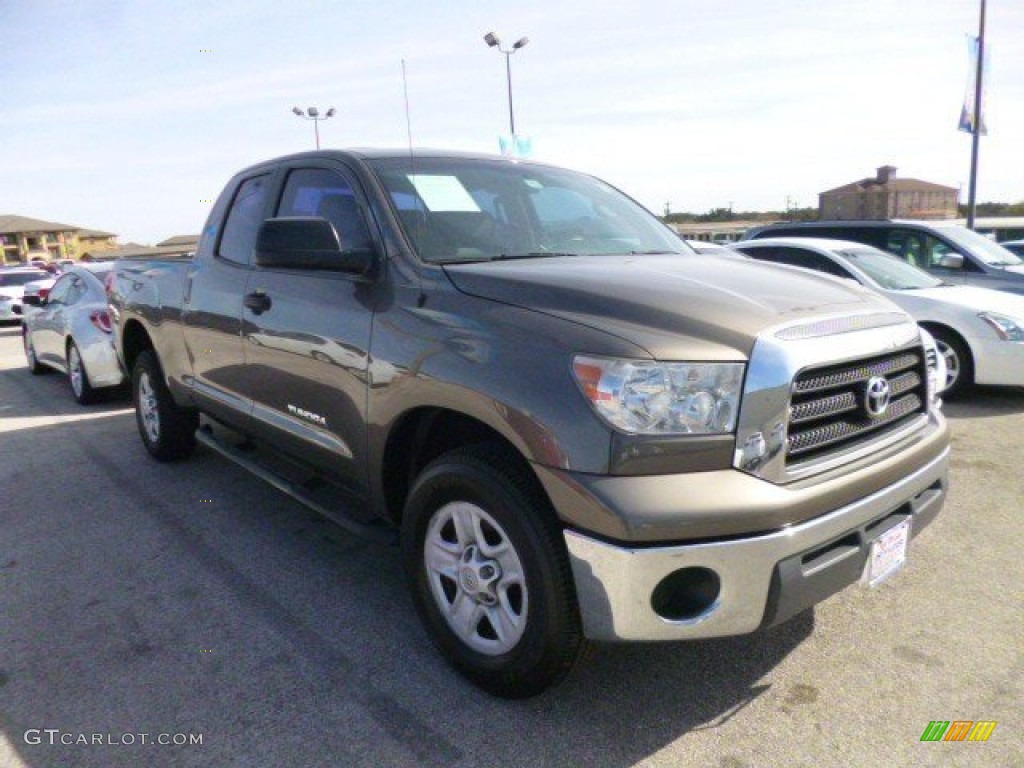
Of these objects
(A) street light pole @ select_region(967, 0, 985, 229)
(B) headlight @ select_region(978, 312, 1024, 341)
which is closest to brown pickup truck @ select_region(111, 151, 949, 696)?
(B) headlight @ select_region(978, 312, 1024, 341)

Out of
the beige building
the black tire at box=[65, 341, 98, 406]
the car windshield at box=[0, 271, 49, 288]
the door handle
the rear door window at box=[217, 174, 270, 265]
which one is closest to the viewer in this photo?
the door handle

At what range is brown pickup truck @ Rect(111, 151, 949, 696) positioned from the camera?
2.11 metres

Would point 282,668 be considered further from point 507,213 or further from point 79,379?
point 79,379

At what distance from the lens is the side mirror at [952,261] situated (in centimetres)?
845

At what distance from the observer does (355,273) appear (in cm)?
297

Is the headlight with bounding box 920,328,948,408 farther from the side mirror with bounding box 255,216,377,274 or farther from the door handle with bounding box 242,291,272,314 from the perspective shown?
the door handle with bounding box 242,291,272,314

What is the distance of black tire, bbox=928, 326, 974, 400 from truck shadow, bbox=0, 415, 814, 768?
15.8 feet

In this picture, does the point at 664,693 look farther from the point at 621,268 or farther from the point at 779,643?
the point at 621,268

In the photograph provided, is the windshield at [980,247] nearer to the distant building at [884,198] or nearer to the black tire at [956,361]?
the black tire at [956,361]

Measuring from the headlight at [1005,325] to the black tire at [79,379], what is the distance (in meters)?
8.55

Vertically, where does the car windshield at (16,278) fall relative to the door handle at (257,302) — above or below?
below

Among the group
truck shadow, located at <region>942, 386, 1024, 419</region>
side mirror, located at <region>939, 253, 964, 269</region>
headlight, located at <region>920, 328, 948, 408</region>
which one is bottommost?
truck shadow, located at <region>942, 386, 1024, 419</region>

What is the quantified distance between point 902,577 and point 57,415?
750 cm

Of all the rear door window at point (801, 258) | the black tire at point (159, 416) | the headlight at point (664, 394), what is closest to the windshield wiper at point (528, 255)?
the headlight at point (664, 394)
